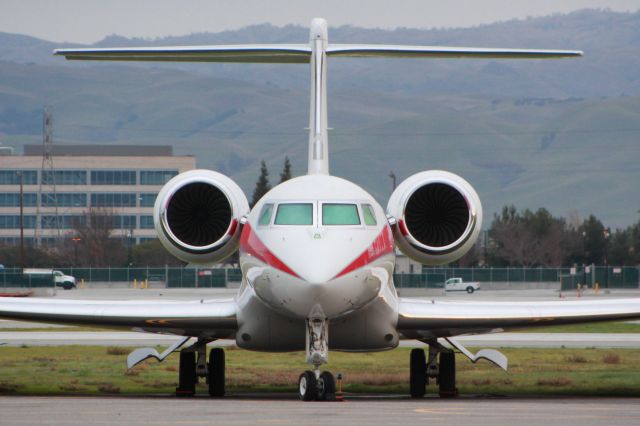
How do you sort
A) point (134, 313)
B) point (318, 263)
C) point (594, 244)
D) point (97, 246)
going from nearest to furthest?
point (318, 263) → point (134, 313) → point (97, 246) → point (594, 244)

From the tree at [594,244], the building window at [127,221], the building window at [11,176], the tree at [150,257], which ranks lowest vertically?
the tree at [150,257]

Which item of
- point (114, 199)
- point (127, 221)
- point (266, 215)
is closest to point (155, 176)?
point (114, 199)

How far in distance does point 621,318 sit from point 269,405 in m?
5.91

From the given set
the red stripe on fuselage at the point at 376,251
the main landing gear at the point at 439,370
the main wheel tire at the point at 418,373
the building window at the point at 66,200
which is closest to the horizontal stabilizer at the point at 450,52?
the red stripe on fuselage at the point at 376,251

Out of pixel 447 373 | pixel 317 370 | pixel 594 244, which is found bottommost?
pixel 447 373

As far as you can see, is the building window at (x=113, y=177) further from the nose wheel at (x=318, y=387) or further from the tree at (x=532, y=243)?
the nose wheel at (x=318, y=387)

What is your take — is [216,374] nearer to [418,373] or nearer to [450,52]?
[418,373]

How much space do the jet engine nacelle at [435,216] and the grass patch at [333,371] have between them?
3355mm

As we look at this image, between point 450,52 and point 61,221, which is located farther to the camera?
point 61,221

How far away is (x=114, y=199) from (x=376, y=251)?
142m

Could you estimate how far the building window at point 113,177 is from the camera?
156 meters

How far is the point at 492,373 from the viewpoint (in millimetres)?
26984

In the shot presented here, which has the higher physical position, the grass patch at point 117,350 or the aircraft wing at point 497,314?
the aircraft wing at point 497,314

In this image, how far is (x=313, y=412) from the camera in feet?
51.1
